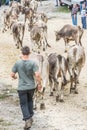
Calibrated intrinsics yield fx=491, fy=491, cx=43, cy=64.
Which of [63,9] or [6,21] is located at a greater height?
[6,21]

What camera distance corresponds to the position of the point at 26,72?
9.80 meters

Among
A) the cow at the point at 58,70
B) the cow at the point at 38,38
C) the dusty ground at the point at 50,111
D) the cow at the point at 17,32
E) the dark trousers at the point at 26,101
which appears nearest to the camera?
the dark trousers at the point at 26,101

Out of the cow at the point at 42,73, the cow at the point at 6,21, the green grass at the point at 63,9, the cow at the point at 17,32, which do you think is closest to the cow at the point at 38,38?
the cow at the point at 17,32

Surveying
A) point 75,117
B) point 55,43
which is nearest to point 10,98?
point 75,117

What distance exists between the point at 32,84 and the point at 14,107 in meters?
2.05

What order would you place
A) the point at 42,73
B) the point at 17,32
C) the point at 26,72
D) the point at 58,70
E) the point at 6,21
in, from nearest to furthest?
the point at 26,72, the point at 42,73, the point at 58,70, the point at 17,32, the point at 6,21

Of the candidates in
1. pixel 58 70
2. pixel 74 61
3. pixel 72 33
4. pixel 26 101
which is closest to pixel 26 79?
pixel 26 101

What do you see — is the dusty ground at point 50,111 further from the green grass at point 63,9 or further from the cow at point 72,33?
the green grass at point 63,9

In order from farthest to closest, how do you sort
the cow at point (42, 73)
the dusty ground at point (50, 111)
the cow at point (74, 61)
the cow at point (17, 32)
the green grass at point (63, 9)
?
1. the green grass at point (63, 9)
2. the cow at point (17, 32)
3. the cow at point (74, 61)
4. the cow at point (42, 73)
5. the dusty ground at point (50, 111)

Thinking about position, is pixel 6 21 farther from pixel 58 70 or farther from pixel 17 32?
pixel 58 70

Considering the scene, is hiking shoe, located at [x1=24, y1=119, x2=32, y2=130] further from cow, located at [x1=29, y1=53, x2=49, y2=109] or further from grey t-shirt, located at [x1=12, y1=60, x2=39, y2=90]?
cow, located at [x1=29, y1=53, x2=49, y2=109]

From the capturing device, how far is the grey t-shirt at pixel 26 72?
9711mm

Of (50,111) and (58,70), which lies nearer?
(50,111)

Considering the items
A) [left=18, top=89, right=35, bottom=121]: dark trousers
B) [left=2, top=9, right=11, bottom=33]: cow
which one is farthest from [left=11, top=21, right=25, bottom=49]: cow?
[left=18, top=89, right=35, bottom=121]: dark trousers
